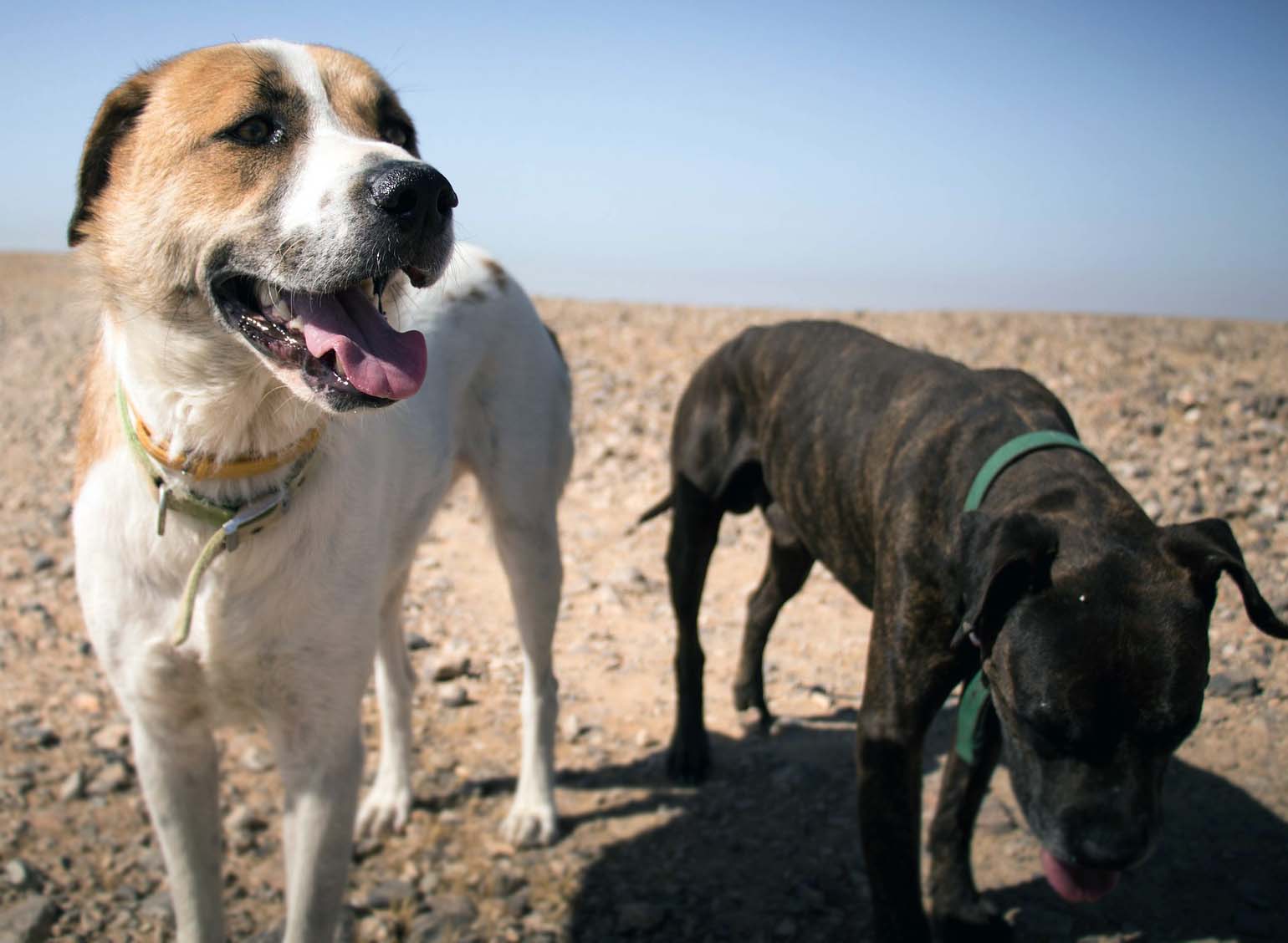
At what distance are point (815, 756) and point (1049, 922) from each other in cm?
114

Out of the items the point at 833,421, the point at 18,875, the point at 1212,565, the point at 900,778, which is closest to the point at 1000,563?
the point at 1212,565

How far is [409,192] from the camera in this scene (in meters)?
2.16

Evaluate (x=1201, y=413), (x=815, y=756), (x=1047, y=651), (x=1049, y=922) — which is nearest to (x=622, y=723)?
(x=815, y=756)

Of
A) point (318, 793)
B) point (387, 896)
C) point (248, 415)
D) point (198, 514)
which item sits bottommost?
point (387, 896)

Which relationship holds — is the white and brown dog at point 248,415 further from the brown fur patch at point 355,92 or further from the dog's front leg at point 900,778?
the dog's front leg at point 900,778

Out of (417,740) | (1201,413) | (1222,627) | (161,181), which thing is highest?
(161,181)

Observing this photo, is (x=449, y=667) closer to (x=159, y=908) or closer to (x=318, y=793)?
(x=159, y=908)

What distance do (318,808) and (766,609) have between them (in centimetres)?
229

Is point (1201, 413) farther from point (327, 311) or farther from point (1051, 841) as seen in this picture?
point (327, 311)

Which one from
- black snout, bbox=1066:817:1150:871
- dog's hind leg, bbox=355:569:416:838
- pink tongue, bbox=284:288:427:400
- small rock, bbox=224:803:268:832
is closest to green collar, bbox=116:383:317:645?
pink tongue, bbox=284:288:427:400

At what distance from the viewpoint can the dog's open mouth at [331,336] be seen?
2.17 meters

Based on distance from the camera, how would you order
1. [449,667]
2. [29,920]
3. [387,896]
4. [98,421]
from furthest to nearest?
[449,667], [387,896], [29,920], [98,421]

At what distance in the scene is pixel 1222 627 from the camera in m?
4.58

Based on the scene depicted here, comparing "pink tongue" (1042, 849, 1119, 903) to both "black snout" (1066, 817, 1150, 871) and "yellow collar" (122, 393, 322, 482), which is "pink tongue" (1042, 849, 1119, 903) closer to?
"black snout" (1066, 817, 1150, 871)
